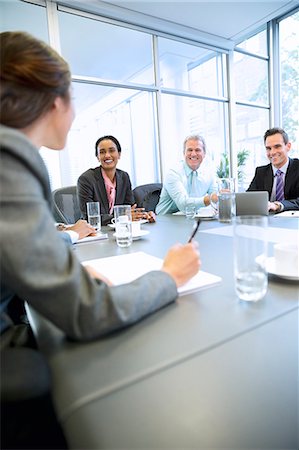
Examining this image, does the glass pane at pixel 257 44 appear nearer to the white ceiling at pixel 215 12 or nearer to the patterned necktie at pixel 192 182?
the white ceiling at pixel 215 12

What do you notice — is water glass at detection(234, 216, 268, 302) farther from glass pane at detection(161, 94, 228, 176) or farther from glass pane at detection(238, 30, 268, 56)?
glass pane at detection(238, 30, 268, 56)

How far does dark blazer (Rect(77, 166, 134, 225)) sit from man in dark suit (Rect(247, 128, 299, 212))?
127cm

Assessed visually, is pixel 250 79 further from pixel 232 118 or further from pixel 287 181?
pixel 287 181

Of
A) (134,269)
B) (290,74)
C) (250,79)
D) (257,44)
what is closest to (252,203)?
(134,269)

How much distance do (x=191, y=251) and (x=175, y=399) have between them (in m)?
0.36

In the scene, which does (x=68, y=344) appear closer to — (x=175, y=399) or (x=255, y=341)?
(x=175, y=399)

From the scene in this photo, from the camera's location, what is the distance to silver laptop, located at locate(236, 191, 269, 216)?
73.7 inches

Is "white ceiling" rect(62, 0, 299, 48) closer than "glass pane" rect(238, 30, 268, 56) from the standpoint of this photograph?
Yes

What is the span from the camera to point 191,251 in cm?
69

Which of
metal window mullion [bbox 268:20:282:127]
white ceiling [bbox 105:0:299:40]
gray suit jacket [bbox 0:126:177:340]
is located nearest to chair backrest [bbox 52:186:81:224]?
gray suit jacket [bbox 0:126:177:340]

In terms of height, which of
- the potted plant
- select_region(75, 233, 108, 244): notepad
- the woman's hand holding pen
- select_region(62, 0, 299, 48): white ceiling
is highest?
select_region(62, 0, 299, 48): white ceiling

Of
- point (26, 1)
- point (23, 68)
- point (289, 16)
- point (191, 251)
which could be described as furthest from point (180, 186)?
point (289, 16)

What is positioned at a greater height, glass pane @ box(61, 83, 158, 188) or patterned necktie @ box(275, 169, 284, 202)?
glass pane @ box(61, 83, 158, 188)

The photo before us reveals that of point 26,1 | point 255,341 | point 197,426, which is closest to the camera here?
point 197,426
